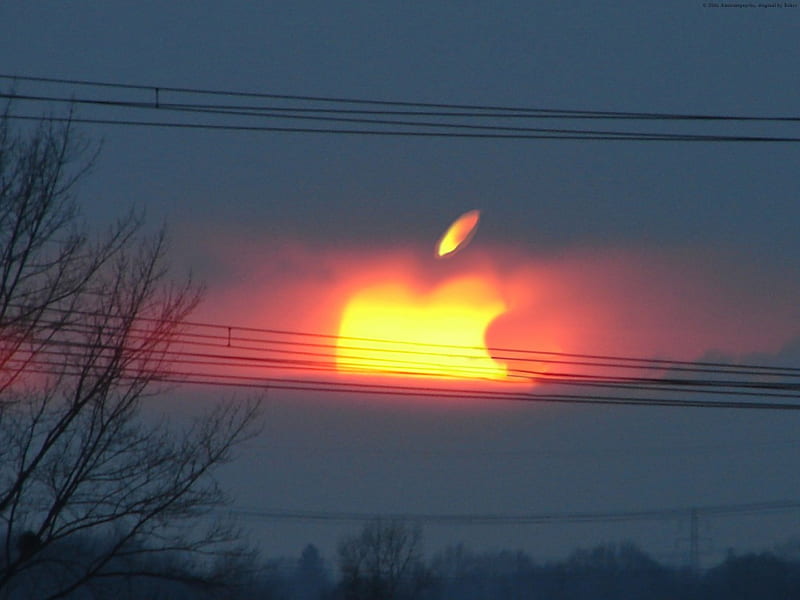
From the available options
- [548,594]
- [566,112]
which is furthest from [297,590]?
[566,112]

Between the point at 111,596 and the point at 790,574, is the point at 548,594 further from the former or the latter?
the point at 111,596

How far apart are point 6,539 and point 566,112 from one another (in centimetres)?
990

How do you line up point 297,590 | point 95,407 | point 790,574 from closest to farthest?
1. point 95,407
2. point 790,574
3. point 297,590

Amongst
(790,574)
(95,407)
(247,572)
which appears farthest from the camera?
(790,574)

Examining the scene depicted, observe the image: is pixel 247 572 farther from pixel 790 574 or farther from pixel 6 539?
pixel 790 574

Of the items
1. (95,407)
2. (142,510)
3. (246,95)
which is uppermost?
(246,95)

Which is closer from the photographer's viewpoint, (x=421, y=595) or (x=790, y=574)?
(x=790, y=574)

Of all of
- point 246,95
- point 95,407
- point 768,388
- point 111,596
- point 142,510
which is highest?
point 246,95

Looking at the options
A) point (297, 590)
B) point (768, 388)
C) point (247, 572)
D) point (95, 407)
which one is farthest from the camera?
point (297, 590)

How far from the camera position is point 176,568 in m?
18.6

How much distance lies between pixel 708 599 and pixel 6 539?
42381mm

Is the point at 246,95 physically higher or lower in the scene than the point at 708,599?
higher

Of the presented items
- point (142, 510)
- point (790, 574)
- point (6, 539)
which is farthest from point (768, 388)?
point (790, 574)

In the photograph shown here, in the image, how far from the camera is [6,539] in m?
16.9
